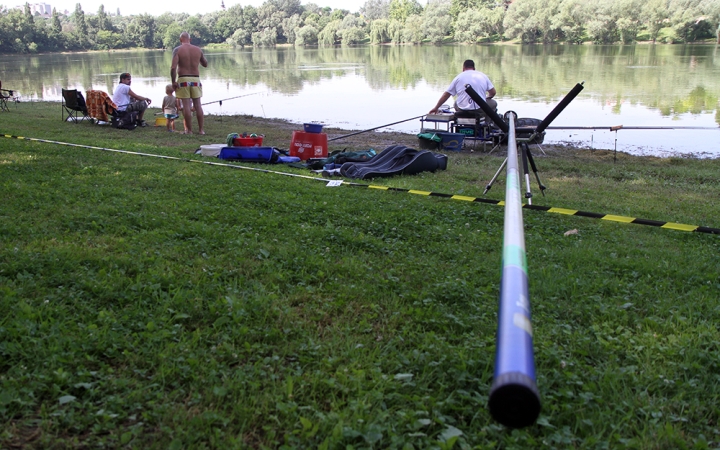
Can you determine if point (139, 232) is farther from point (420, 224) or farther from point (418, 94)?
point (418, 94)

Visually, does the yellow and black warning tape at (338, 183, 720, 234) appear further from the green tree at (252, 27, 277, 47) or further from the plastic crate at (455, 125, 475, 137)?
the green tree at (252, 27, 277, 47)

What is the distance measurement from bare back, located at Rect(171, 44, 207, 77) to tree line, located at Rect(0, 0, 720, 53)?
56609 mm

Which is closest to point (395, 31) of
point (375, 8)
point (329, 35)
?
point (329, 35)

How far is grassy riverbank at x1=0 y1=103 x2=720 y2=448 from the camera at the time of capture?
2.30 meters

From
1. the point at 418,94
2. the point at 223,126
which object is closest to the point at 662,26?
the point at 418,94

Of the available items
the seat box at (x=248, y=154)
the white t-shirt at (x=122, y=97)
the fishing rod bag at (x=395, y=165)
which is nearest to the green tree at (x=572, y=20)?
the white t-shirt at (x=122, y=97)

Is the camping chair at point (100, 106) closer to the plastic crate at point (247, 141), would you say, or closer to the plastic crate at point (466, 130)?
the plastic crate at point (247, 141)

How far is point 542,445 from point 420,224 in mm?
3150

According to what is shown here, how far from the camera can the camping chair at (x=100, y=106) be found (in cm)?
1338

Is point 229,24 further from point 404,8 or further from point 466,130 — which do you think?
point 466,130

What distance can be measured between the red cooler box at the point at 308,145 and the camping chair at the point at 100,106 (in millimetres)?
5958

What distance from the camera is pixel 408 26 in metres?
88.4

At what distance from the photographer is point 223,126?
15094 millimetres

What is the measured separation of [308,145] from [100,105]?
6.59m
